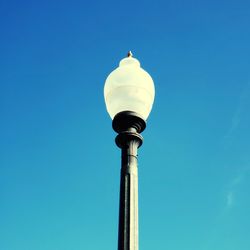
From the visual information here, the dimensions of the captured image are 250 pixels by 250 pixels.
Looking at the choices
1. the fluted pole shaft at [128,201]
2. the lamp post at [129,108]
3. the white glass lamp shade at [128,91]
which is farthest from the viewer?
the white glass lamp shade at [128,91]

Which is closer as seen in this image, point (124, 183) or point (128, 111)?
point (124, 183)

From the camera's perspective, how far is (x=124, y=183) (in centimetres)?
444

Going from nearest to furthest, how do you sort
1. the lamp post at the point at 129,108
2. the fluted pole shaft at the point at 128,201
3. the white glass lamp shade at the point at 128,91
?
the fluted pole shaft at the point at 128,201, the lamp post at the point at 129,108, the white glass lamp shade at the point at 128,91

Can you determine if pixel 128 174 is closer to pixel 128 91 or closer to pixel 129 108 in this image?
pixel 129 108

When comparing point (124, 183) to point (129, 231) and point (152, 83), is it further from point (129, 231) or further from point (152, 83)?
point (152, 83)

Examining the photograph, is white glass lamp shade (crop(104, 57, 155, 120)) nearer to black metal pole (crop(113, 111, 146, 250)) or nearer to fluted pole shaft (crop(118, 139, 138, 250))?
black metal pole (crop(113, 111, 146, 250))

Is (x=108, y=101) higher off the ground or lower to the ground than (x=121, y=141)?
higher

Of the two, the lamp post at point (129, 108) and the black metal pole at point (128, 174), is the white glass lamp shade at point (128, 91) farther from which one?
the black metal pole at point (128, 174)

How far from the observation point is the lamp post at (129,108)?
4.56 m

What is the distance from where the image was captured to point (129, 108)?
500 cm

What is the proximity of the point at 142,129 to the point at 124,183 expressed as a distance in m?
0.89

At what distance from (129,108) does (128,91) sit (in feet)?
0.67

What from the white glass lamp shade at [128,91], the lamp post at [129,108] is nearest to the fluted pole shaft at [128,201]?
the lamp post at [129,108]

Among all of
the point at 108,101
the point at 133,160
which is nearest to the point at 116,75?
the point at 108,101
